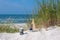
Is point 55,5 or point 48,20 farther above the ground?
point 55,5

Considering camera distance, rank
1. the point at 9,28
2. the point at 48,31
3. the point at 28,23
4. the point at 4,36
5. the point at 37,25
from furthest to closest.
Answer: the point at 9,28, the point at 28,23, the point at 4,36, the point at 37,25, the point at 48,31

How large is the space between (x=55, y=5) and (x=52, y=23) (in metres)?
0.47

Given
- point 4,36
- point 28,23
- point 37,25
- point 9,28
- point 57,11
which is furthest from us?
point 9,28

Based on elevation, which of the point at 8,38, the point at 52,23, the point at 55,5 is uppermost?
the point at 55,5

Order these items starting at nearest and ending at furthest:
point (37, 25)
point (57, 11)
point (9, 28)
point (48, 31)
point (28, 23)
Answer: point (48, 31), point (57, 11), point (37, 25), point (28, 23), point (9, 28)

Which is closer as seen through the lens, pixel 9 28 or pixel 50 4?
pixel 50 4

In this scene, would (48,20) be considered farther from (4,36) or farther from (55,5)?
(4,36)

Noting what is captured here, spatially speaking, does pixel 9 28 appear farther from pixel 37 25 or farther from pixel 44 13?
pixel 44 13

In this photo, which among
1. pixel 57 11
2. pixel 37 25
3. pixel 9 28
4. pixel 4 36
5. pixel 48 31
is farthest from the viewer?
pixel 9 28

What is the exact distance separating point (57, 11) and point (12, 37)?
1.62 metres

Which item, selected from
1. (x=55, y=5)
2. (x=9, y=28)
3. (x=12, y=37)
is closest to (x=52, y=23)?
(x=55, y=5)

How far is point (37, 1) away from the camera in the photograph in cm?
548

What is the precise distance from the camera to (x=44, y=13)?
5.28m

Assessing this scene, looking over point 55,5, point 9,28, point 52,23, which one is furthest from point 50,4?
point 9,28
